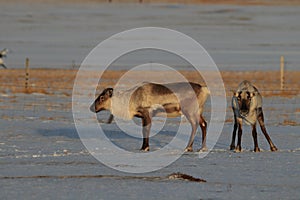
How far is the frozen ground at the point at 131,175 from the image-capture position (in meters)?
10.2

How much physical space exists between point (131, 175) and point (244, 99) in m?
3.38

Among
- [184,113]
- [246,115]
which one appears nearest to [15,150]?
[184,113]

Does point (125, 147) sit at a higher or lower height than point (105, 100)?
lower

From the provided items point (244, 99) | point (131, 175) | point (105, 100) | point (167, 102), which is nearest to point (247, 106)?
point (244, 99)

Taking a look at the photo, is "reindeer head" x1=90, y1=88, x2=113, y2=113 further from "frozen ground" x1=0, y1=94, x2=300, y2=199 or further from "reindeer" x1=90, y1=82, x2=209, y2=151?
"frozen ground" x1=0, y1=94, x2=300, y2=199

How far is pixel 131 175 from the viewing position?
11617 mm

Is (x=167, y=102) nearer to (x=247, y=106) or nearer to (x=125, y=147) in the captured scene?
(x=125, y=147)

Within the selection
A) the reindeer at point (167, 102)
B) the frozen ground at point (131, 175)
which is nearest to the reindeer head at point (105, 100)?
the reindeer at point (167, 102)

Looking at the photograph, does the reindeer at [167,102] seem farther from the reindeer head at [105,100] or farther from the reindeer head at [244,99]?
the reindeer head at [244,99]

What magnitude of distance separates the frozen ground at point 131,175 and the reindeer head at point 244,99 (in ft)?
2.51

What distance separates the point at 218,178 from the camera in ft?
37.3

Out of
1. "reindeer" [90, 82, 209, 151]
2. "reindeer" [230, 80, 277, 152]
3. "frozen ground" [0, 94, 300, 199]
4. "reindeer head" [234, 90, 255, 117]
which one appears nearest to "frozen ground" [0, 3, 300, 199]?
"frozen ground" [0, 94, 300, 199]

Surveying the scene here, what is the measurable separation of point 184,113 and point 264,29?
168 feet

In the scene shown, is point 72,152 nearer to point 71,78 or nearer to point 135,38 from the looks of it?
point 71,78
